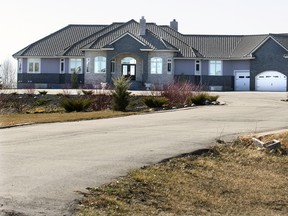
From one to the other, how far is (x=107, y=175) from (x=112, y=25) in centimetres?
5940

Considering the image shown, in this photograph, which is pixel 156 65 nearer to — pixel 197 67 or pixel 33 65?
pixel 197 67

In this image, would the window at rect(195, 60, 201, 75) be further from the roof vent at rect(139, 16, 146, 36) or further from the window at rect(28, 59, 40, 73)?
the window at rect(28, 59, 40, 73)

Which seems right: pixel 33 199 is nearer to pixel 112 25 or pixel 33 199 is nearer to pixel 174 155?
pixel 174 155

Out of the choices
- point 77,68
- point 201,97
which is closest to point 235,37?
point 77,68

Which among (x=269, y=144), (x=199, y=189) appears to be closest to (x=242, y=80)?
(x=269, y=144)

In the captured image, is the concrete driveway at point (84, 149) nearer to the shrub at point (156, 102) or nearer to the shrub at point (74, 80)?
the shrub at point (156, 102)

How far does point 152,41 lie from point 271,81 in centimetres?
1352

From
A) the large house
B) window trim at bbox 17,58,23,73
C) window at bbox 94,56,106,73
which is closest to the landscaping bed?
window at bbox 94,56,106,73

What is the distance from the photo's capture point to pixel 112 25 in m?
69.1

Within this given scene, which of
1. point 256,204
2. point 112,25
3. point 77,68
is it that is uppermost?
point 112,25

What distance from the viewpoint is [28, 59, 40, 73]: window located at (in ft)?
216

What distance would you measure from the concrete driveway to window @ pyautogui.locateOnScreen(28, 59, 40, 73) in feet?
139

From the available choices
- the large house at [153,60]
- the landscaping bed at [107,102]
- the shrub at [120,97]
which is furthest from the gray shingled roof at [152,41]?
the shrub at [120,97]

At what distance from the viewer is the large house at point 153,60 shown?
61.0 meters
